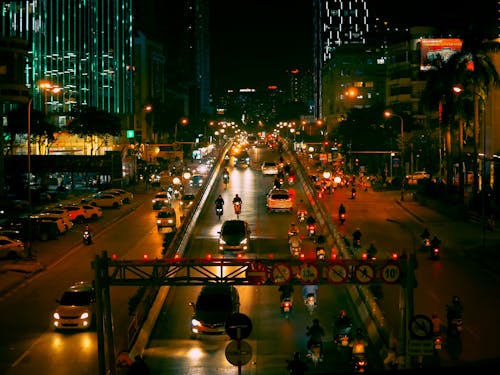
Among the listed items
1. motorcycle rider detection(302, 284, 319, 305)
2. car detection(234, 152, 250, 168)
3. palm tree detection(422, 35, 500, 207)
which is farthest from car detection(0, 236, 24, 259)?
car detection(234, 152, 250, 168)

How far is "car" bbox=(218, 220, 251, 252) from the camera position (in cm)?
4291

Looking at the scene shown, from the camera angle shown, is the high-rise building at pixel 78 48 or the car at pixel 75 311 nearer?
the car at pixel 75 311

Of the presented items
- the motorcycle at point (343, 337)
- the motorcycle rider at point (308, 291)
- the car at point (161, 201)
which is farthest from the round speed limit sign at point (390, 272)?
the car at point (161, 201)

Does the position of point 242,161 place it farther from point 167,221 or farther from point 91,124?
point 167,221

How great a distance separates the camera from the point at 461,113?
67688 millimetres

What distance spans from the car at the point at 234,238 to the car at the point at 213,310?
552 inches

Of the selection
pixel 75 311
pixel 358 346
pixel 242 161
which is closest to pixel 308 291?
pixel 358 346

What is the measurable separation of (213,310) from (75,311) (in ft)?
15.3

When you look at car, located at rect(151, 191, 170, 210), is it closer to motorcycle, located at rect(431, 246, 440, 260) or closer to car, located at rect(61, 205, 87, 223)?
car, located at rect(61, 205, 87, 223)

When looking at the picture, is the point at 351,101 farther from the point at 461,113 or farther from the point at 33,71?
the point at 461,113

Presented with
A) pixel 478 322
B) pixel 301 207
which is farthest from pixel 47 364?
pixel 301 207

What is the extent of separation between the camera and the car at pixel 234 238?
42.9 m

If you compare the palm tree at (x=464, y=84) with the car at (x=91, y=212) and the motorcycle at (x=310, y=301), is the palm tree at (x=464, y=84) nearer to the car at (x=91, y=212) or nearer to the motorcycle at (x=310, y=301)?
the car at (x=91, y=212)

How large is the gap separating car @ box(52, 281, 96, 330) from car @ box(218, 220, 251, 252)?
1478 cm
